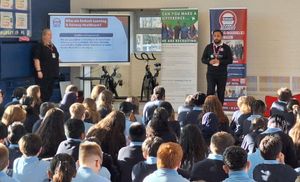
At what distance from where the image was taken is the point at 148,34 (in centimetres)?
1380

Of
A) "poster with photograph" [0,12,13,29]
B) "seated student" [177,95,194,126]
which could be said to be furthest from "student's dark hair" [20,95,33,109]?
"poster with photograph" [0,12,13,29]

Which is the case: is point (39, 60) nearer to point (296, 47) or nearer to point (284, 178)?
point (296, 47)

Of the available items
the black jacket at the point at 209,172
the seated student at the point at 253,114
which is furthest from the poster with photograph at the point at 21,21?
the black jacket at the point at 209,172

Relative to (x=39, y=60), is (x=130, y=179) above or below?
below

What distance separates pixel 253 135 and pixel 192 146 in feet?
2.91

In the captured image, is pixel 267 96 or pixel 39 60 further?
pixel 267 96

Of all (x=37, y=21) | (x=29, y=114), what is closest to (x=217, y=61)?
(x=37, y=21)

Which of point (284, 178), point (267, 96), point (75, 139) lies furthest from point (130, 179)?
point (267, 96)

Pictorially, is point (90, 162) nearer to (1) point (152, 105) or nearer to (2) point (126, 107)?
(2) point (126, 107)

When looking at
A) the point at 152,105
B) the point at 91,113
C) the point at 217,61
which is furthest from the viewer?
the point at 217,61

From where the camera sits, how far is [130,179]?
4250 mm

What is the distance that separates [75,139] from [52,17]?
6853mm

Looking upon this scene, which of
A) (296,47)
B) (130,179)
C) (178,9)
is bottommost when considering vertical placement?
(130,179)

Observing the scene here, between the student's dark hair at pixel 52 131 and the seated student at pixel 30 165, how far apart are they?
69 cm
